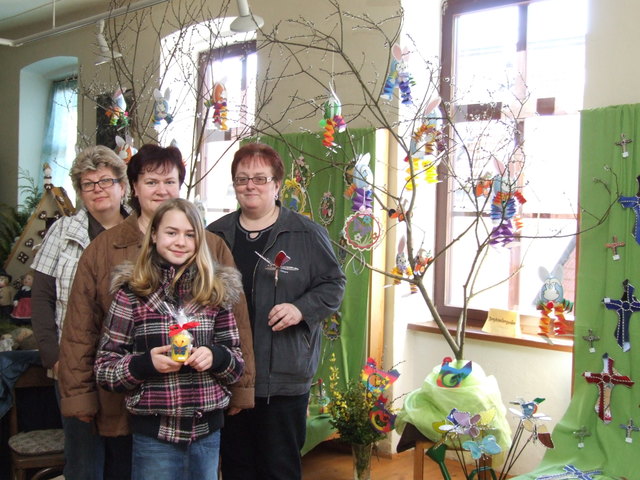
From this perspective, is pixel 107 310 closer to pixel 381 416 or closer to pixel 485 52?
pixel 381 416

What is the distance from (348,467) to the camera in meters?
3.69

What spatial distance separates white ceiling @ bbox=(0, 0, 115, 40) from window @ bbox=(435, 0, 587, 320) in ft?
11.2

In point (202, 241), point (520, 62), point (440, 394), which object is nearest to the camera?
point (202, 241)

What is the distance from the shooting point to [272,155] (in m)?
2.33

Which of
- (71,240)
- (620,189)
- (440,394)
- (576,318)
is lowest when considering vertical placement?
(440,394)

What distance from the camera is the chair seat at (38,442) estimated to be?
2646mm

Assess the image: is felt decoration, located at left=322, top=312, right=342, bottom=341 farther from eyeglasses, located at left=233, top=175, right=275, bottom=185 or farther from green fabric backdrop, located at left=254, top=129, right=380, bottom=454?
eyeglasses, located at left=233, top=175, right=275, bottom=185

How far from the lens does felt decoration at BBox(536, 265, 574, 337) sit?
3.07 meters

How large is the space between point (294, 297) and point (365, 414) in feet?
4.00

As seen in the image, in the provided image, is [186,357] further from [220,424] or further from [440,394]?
[440,394]

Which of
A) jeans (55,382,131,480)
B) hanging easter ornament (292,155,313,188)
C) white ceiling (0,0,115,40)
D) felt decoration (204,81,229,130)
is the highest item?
white ceiling (0,0,115,40)

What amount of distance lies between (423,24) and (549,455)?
2307mm

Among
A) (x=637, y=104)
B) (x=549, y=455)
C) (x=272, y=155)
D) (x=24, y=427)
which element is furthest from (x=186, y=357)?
(x=637, y=104)

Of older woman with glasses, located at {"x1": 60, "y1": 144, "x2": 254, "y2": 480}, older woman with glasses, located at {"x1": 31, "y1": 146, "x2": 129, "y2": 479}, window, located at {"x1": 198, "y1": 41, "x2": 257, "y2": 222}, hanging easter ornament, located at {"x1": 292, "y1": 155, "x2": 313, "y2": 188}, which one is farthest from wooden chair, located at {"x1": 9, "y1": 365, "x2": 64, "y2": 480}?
window, located at {"x1": 198, "y1": 41, "x2": 257, "y2": 222}
